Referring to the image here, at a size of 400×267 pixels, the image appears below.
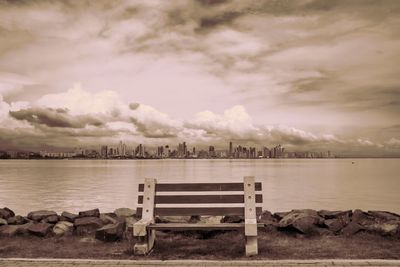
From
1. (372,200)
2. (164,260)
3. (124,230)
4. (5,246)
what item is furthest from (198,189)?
(372,200)

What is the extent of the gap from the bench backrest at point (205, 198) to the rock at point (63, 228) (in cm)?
223

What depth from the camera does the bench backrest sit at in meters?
8.30

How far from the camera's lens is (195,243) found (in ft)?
29.5

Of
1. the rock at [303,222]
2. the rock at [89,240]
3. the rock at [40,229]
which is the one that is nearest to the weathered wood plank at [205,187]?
the rock at [303,222]

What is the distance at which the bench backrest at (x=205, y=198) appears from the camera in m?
8.30

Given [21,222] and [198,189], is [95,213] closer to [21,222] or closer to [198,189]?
[21,222]

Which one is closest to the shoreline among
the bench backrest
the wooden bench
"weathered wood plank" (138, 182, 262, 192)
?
the wooden bench

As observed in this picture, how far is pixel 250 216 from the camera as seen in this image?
8.26 m

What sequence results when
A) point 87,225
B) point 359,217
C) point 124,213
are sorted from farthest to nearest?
point 124,213 → point 359,217 → point 87,225

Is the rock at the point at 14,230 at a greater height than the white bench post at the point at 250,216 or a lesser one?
lesser

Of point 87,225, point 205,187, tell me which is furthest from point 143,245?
point 87,225

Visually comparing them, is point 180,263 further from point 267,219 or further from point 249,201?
point 267,219

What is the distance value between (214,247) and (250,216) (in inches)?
37.5

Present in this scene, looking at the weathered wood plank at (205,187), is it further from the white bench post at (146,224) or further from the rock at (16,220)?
the rock at (16,220)
